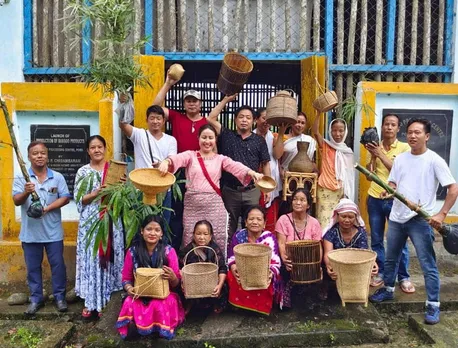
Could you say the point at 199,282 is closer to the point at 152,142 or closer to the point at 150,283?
the point at 150,283

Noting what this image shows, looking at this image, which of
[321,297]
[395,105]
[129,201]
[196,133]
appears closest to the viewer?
[129,201]

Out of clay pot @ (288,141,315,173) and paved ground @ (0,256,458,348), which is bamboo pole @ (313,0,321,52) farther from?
paved ground @ (0,256,458,348)

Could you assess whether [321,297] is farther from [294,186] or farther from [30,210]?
[30,210]

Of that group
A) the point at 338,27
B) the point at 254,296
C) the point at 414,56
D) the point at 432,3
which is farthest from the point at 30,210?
the point at 432,3

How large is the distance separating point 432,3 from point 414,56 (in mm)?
774

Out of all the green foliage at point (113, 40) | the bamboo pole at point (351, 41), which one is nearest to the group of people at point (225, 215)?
the green foliage at point (113, 40)

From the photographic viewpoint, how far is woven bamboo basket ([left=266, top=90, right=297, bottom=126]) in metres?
5.05

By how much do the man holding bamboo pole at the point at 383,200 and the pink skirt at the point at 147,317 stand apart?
2.39 metres

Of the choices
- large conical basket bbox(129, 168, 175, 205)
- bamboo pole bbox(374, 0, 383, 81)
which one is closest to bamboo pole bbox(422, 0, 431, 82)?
bamboo pole bbox(374, 0, 383, 81)

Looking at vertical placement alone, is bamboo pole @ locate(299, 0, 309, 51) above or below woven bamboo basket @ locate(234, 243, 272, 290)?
above

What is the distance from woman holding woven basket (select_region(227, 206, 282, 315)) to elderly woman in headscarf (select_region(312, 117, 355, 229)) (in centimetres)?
111

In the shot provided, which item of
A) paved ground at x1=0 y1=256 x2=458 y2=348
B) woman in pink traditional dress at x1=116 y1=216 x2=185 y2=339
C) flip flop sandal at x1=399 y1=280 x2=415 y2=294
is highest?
woman in pink traditional dress at x1=116 y1=216 x2=185 y2=339

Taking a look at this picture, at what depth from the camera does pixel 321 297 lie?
4773 mm

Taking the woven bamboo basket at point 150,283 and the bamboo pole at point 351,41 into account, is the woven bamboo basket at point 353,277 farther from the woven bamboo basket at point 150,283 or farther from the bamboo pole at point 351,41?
the bamboo pole at point 351,41
